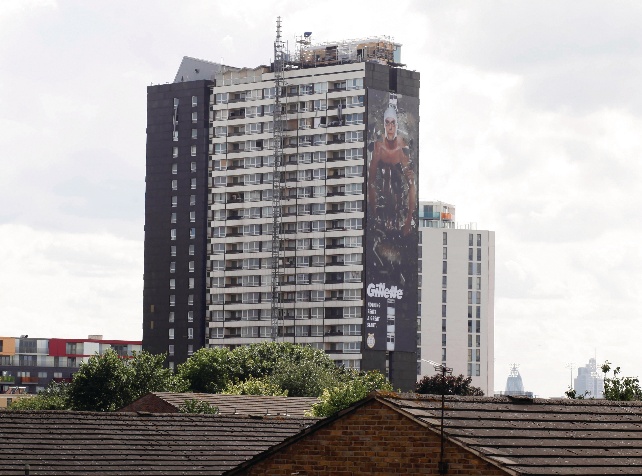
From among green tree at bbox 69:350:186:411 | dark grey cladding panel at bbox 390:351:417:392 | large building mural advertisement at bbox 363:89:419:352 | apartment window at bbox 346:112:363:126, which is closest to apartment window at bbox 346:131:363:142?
apartment window at bbox 346:112:363:126

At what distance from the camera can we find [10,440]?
39.7 m

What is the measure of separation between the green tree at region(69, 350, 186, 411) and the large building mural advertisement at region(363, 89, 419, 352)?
180ft

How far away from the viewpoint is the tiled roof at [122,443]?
38875 millimetres

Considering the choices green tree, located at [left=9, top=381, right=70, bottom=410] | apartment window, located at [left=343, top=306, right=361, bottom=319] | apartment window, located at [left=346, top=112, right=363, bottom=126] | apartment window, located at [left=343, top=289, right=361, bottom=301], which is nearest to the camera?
green tree, located at [left=9, top=381, right=70, bottom=410]

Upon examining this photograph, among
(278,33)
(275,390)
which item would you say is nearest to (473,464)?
(275,390)

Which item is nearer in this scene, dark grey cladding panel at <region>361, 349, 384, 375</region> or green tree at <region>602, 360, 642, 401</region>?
green tree at <region>602, 360, 642, 401</region>

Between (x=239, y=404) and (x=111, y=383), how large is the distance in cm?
5802

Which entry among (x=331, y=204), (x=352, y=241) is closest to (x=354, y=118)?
(x=331, y=204)

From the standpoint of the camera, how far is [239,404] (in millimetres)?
75562

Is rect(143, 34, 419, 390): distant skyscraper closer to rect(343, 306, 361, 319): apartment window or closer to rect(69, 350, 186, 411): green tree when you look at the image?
rect(343, 306, 361, 319): apartment window

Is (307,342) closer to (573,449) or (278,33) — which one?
(278,33)

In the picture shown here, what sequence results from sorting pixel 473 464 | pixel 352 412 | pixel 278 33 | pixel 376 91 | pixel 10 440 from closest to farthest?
pixel 473 464, pixel 352 412, pixel 10 440, pixel 376 91, pixel 278 33

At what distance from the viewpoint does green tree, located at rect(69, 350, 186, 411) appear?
13025 centimetres

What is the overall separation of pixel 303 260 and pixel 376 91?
25.5 metres
